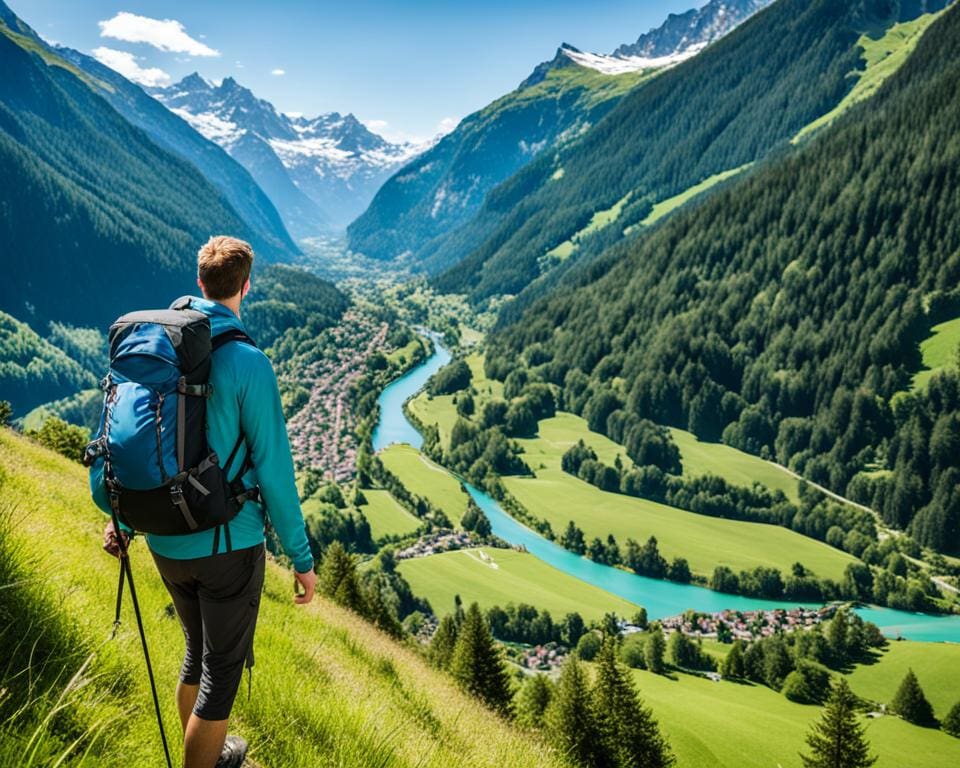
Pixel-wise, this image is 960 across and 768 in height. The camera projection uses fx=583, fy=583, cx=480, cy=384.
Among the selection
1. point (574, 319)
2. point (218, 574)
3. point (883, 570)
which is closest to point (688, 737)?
point (218, 574)

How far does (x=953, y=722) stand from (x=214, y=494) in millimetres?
77566

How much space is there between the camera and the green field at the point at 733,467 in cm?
10612

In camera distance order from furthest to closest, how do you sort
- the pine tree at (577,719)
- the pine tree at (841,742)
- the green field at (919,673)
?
the green field at (919,673), the pine tree at (841,742), the pine tree at (577,719)

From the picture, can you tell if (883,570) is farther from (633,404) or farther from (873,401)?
(633,404)

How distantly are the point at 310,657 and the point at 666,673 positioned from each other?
2601 inches

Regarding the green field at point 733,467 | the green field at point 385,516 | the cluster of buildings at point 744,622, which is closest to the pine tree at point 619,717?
the cluster of buildings at point 744,622

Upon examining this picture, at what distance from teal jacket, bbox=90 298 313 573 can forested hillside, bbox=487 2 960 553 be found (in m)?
113

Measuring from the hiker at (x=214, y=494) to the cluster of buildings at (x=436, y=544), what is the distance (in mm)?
82555

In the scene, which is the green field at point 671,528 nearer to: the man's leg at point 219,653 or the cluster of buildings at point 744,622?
the cluster of buildings at point 744,622

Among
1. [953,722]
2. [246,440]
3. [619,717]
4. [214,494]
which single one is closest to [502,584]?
[953,722]

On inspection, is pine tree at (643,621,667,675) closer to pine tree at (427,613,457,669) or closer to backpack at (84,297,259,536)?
pine tree at (427,613,457,669)

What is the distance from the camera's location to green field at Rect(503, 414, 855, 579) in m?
85.1

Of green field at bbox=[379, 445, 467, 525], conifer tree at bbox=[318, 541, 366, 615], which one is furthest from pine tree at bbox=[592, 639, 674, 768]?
green field at bbox=[379, 445, 467, 525]

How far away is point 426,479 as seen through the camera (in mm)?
106312
